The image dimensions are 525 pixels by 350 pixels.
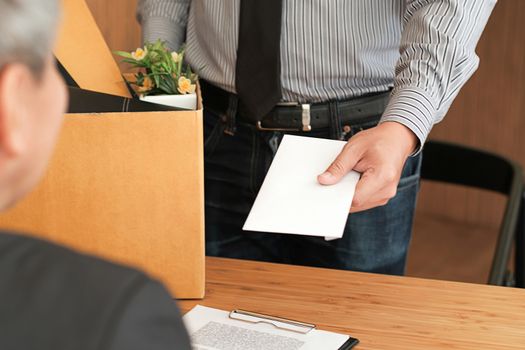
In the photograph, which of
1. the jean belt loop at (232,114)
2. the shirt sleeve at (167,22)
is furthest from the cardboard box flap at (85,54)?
the shirt sleeve at (167,22)

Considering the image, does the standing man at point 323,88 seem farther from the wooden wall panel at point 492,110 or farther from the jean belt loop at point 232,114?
the wooden wall panel at point 492,110

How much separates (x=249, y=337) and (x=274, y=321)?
0.06m

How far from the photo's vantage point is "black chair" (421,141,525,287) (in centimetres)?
188

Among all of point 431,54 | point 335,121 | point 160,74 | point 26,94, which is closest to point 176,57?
point 160,74

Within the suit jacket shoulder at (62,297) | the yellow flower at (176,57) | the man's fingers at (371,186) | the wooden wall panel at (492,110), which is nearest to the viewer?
the suit jacket shoulder at (62,297)

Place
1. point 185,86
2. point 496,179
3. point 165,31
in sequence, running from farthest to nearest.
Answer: point 496,179 → point 165,31 → point 185,86

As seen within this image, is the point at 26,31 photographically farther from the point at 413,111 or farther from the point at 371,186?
the point at 413,111

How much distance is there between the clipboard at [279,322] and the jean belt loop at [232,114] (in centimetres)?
51

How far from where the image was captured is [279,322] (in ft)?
3.98

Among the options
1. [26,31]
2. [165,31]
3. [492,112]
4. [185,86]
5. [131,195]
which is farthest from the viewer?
[492,112]

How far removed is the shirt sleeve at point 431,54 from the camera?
4.82 ft

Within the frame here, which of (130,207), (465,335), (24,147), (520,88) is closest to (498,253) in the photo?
(465,335)

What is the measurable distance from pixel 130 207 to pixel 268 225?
8.1 inches

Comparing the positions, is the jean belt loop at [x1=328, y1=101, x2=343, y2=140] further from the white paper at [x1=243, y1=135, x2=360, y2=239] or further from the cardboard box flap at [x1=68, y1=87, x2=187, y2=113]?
the cardboard box flap at [x1=68, y1=87, x2=187, y2=113]
